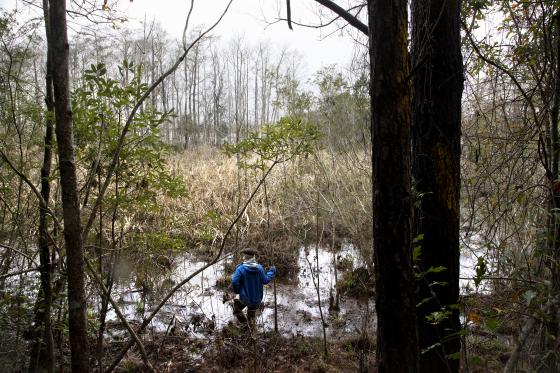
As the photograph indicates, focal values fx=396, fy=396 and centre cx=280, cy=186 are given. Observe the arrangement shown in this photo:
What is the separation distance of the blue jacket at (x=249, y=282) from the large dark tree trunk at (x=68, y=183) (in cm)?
390

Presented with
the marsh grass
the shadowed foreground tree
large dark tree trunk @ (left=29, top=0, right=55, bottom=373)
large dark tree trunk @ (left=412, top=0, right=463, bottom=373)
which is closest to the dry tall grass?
the marsh grass

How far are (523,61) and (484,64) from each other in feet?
2.41

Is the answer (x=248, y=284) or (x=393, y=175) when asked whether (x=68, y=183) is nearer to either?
(x=393, y=175)

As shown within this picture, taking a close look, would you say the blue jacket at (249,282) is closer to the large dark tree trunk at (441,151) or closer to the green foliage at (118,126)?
the green foliage at (118,126)

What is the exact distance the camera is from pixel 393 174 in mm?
1466

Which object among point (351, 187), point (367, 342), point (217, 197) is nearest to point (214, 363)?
point (367, 342)

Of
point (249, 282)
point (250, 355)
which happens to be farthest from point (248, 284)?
point (250, 355)

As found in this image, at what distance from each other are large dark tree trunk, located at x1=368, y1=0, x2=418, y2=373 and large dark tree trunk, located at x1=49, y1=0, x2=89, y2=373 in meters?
1.29

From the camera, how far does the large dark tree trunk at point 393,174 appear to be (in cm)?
146

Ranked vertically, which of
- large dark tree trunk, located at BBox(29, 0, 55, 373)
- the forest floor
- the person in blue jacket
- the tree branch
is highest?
the tree branch

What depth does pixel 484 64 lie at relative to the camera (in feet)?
12.5

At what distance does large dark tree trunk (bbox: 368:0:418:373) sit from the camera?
146 centimetres

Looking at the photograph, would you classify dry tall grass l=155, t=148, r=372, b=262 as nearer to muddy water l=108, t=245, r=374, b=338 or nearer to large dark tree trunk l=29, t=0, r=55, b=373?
muddy water l=108, t=245, r=374, b=338

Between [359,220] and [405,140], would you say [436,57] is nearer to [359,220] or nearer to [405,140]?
[405,140]
